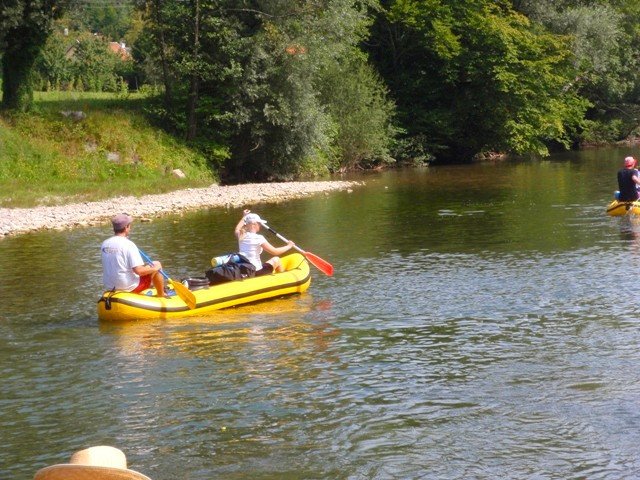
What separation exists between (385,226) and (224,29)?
1280 cm

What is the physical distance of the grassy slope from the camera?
27.5m

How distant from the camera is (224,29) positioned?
105 feet

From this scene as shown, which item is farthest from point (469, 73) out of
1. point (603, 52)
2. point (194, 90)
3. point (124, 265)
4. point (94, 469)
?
point (94, 469)

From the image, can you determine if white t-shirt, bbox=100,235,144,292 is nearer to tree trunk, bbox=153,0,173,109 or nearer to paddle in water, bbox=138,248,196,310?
paddle in water, bbox=138,248,196,310

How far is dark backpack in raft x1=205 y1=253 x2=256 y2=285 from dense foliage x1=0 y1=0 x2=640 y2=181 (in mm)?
16750

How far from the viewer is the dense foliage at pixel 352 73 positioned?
32344mm

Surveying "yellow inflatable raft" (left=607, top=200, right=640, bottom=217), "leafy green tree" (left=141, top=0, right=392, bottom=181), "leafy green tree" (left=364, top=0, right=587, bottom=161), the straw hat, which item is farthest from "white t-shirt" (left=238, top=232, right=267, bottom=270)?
"leafy green tree" (left=364, top=0, right=587, bottom=161)

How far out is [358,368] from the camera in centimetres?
1046

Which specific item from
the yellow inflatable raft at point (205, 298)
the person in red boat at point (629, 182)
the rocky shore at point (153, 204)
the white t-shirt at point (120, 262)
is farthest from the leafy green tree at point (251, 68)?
the white t-shirt at point (120, 262)

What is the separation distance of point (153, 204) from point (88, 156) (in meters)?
5.06

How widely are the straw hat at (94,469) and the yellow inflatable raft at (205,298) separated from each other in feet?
28.5

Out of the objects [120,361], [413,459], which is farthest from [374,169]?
[413,459]

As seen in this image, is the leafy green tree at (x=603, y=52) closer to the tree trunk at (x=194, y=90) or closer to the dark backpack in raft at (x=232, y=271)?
the tree trunk at (x=194, y=90)

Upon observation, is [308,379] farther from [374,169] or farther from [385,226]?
[374,169]
